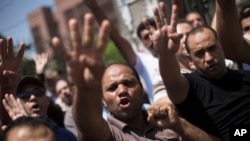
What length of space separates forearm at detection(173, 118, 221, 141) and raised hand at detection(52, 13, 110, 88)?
813 millimetres

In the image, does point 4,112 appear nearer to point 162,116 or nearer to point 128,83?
point 128,83

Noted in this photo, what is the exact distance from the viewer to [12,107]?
9.32 feet

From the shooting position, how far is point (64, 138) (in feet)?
11.7

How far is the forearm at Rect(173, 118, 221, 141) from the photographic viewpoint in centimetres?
261

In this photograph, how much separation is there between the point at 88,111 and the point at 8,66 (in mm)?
1245

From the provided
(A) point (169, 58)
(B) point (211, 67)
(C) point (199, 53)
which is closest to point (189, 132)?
(A) point (169, 58)

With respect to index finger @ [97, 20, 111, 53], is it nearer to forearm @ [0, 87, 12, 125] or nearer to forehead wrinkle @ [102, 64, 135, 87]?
forehead wrinkle @ [102, 64, 135, 87]

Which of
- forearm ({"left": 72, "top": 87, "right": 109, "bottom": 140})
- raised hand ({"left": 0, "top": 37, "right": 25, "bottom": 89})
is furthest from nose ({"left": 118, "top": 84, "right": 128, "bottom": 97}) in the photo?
raised hand ({"left": 0, "top": 37, "right": 25, "bottom": 89})

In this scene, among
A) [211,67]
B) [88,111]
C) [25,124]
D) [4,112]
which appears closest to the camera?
[88,111]

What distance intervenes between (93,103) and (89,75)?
19 centimetres

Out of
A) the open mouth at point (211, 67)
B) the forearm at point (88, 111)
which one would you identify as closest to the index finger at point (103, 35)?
the forearm at point (88, 111)


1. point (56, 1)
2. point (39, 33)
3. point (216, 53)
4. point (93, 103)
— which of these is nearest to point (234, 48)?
point (216, 53)

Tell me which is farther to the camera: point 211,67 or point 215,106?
point 211,67

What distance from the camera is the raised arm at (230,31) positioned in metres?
3.08
